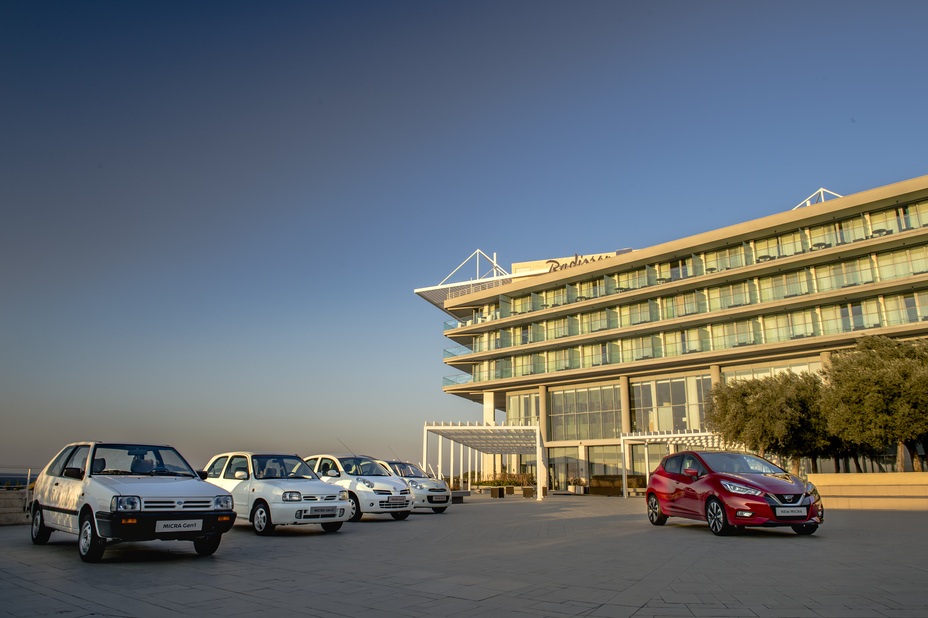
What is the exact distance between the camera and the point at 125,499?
7.86m

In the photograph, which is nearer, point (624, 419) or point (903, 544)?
point (903, 544)

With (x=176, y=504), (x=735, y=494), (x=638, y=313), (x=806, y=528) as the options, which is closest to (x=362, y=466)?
(x=176, y=504)

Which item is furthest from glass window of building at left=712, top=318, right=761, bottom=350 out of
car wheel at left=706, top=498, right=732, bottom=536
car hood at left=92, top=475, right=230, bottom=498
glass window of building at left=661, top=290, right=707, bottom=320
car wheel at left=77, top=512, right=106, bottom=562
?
car wheel at left=77, top=512, right=106, bottom=562

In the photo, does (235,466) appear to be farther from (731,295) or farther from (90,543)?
(731,295)

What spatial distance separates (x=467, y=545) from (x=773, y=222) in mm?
33751

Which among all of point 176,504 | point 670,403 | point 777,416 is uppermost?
point 670,403

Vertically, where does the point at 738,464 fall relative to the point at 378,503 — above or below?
above

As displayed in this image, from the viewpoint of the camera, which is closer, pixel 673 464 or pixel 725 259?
pixel 673 464

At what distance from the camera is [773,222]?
36.8 meters

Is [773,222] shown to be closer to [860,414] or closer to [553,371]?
[860,414]

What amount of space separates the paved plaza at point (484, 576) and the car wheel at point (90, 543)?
16cm

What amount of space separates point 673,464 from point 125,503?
10.3 meters

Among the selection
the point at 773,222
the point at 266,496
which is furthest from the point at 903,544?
the point at 773,222

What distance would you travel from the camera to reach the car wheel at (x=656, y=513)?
13.4 metres
